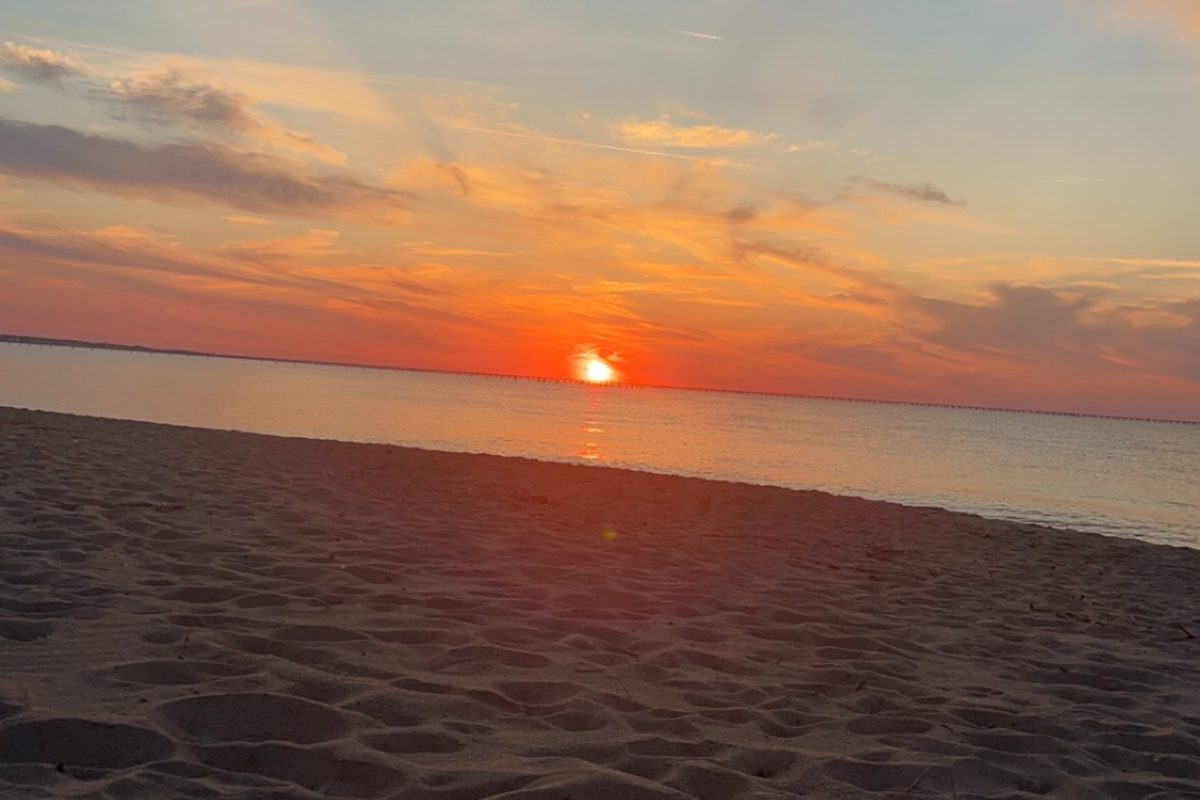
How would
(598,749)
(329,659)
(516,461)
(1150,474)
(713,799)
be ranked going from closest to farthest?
(713,799), (598,749), (329,659), (516,461), (1150,474)

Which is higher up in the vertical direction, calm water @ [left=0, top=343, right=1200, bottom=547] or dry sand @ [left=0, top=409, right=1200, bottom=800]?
calm water @ [left=0, top=343, right=1200, bottom=547]

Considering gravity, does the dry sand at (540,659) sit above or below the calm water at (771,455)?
below

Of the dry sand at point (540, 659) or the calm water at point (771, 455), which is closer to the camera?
the dry sand at point (540, 659)

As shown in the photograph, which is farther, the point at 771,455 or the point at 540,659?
the point at 771,455

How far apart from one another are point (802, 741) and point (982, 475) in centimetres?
3274

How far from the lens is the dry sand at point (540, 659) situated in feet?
11.4

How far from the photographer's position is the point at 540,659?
4863 millimetres

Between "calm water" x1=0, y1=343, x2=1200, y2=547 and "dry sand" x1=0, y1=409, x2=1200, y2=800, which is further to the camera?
"calm water" x1=0, y1=343, x2=1200, y2=547

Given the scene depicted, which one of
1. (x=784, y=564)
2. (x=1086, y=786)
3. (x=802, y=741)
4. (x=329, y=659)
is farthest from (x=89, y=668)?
(x=784, y=564)

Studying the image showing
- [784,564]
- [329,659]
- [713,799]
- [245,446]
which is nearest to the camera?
[713,799]

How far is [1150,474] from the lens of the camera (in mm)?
41094

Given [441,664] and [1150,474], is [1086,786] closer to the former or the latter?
[441,664]

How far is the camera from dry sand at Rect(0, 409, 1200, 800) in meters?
3.46

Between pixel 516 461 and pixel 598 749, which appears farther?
pixel 516 461
